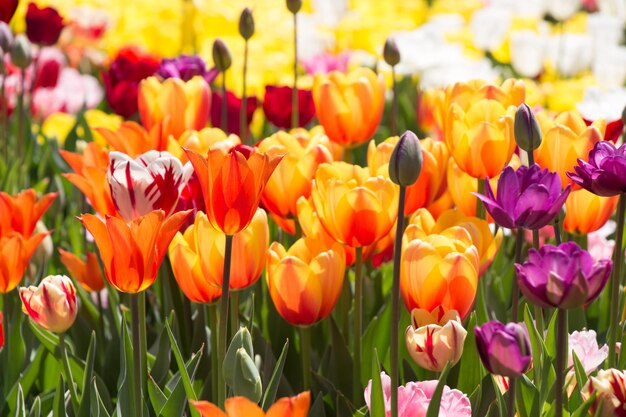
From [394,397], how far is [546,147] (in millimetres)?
563

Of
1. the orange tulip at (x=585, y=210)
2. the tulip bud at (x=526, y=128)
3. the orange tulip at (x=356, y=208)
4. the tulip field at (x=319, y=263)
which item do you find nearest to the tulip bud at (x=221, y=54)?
the tulip field at (x=319, y=263)

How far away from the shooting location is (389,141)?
1.65 metres

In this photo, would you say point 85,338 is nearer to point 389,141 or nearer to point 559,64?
point 389,141

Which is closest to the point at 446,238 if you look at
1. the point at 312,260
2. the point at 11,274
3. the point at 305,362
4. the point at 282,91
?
the point at 312,260

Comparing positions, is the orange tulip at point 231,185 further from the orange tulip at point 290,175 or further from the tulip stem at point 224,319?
the orange tulip at point 290,175

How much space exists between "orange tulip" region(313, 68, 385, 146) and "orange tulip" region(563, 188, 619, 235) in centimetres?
45

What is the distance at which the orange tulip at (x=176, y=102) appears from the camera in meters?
2.01

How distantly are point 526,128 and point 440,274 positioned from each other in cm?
21

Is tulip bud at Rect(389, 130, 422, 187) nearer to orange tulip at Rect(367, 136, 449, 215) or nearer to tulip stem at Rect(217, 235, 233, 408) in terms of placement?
tulip stem at Rect(217, 235, 233, 408)

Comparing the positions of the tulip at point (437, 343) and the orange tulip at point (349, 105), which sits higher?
the orange tulip at point (349, 105)

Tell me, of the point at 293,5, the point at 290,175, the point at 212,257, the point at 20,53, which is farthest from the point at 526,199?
the point at 20,53

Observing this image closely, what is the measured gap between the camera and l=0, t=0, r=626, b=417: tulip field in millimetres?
1138

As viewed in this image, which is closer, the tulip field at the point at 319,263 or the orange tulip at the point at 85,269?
the tulip field at the point at 319,263

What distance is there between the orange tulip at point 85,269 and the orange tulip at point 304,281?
0.44 metres
